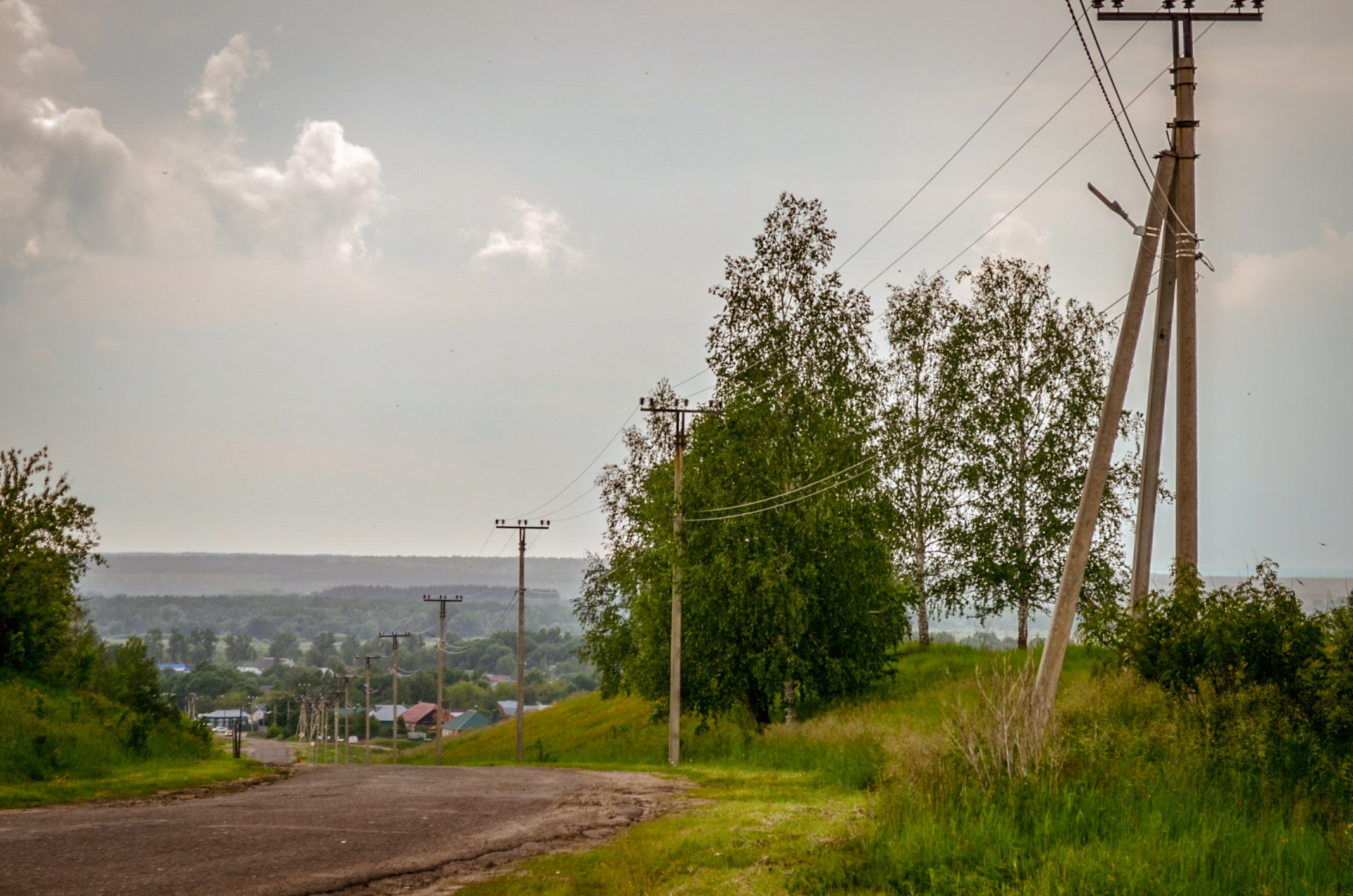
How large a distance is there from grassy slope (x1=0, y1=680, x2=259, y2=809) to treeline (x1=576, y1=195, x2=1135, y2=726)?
13.2 m

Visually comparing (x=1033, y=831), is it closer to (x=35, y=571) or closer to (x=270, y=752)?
(x=35, y=571)

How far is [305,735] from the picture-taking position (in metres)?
114

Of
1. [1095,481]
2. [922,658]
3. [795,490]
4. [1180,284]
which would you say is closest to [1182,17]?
[1180,284]

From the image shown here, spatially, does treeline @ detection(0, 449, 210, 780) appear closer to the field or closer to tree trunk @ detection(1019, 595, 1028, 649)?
the field

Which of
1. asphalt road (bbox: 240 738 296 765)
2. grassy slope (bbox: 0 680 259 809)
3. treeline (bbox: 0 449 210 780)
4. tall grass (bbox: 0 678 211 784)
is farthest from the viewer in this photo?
asphalt road (bbox: 240 738 296 765)

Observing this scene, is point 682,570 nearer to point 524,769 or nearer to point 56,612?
point 524,769

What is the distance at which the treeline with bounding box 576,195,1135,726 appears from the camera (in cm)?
2947

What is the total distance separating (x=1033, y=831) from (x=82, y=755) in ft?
63.8

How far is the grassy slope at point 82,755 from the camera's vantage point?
18.0m

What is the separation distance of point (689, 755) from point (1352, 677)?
21395 millimetres

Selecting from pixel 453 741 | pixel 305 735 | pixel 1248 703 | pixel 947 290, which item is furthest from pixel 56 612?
pixel 305 735

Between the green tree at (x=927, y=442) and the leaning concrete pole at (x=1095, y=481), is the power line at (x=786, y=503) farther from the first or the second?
the leaning concrete pole at (x=1095, y=481)

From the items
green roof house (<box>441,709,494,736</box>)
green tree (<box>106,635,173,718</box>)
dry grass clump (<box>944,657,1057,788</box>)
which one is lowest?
green roof house (<box>441,709,494,736</box>)

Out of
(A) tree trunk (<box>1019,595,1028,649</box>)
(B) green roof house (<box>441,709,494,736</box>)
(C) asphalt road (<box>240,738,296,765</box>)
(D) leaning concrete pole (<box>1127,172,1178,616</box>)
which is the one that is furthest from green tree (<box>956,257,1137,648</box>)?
(B) green roof house (<box>441,709,494,736</box>)
